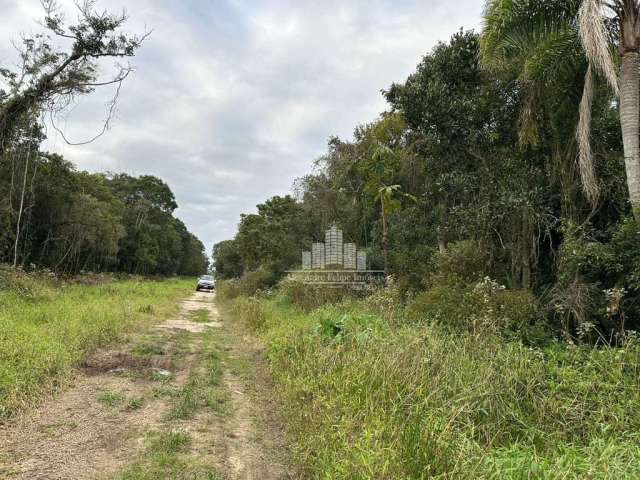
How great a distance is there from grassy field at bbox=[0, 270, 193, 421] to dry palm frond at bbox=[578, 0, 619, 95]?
9.82 metres

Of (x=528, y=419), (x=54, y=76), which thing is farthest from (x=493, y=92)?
(x=54, y=76)

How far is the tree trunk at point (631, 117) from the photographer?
282 inches

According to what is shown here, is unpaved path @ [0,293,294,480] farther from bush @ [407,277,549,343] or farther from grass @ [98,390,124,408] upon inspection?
bush @ [407,277,549,343]

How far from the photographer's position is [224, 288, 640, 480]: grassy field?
3.19 m

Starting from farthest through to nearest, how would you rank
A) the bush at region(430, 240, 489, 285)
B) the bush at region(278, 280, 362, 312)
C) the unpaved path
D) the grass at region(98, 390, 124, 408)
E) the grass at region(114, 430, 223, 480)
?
the bush at region(278, 280, 362, 312) → the bush at region(430, 240, 489, 285) → the grass at region(98, 390, 124, 408) → the unpaved path → the grass at region(114, 430, 223, 480)

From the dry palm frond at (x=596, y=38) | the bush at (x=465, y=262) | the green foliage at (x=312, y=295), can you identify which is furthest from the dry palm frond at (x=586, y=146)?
the green foliage at (x=312, y=295)

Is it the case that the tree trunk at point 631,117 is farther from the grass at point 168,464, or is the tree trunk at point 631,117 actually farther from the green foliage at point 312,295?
the green foliage at point 312,295

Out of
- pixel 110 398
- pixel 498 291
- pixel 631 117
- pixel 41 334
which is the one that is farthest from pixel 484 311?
pixel 41 334

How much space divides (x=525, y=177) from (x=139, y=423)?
899 cm

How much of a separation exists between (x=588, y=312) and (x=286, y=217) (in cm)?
2104

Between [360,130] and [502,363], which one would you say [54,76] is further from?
[502,363]

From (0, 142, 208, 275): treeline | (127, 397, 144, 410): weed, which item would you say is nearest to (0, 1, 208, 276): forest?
(0, 142, 208, 275): treeline

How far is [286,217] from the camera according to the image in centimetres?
2700

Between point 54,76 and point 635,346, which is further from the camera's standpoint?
point 54,76
